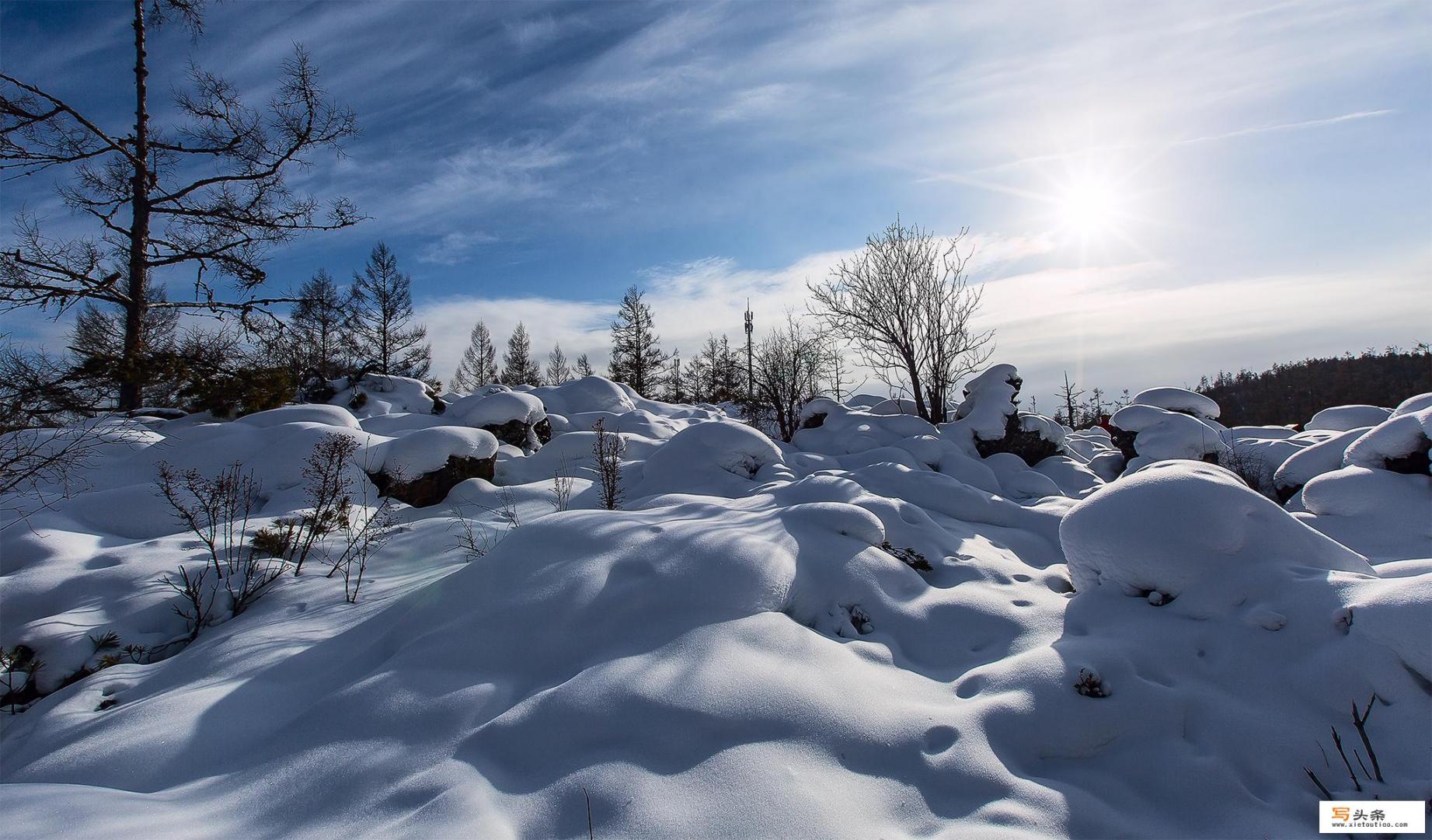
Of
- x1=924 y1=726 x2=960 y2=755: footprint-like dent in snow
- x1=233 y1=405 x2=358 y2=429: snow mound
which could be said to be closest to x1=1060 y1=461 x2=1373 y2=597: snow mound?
x1=924 y1=726 x2=960 y2=755: footprint-like dent in snow

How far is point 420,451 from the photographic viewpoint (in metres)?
7.60

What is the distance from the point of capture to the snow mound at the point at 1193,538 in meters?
3.31

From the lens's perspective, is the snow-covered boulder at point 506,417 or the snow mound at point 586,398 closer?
the snow-covered boulder at point 506,417

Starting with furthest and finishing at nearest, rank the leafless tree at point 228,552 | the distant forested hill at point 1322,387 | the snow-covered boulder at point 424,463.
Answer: the distant forested hill at point 1322,387 → the snow-covered boulder at point 424,463 → the leafless tree at point 228,552

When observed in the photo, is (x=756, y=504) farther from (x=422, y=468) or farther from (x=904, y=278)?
(x=904, y=278)

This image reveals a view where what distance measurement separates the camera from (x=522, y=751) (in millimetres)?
2338

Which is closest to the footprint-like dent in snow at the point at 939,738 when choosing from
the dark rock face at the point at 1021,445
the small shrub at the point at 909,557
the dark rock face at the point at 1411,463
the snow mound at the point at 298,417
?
the small shrub at the point at 909,557

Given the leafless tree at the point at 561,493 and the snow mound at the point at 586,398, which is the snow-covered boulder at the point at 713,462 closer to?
the leafless tree at the point at 561,493

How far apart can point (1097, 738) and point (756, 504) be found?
348cm

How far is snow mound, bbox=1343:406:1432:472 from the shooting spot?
528 centimetres

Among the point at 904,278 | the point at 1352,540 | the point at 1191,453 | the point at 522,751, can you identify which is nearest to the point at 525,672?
the point at 522,751

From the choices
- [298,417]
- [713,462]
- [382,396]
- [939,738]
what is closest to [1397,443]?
[939,738]

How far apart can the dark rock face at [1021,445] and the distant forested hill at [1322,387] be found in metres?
14.9

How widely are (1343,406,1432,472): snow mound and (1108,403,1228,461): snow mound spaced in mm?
4091
